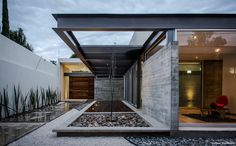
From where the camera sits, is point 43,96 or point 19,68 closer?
point 19,68

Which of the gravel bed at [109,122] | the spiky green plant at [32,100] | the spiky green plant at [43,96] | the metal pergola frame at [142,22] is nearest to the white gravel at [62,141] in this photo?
the gravel bed at [109,122]

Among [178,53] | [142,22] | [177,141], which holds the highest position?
[142,22]

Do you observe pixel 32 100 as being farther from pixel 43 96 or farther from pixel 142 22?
pixel 142 22

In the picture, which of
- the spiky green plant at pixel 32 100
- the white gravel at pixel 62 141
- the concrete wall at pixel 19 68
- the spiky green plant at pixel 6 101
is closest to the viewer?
the white gravel at pixel 62 141

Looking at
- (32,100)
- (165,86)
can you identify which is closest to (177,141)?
(165,86)

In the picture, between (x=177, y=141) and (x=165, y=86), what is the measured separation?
148 centimetres

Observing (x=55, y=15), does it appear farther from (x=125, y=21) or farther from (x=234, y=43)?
(x=234, y=43)

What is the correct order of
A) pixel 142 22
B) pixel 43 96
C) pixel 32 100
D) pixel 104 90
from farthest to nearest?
pixel 104 90, pixel 43 96, pixel 32 100, pixel 142 22

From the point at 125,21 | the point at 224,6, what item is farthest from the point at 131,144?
the point at 224,6

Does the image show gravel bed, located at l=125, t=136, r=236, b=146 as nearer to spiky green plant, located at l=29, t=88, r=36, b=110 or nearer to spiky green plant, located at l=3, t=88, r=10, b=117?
spiky green plant, located at l=3, t=88, r=10, b=117

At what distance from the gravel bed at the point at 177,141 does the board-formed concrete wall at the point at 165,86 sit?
0.45 m

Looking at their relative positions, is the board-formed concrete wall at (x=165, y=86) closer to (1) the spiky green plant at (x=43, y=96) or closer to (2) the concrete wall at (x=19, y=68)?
(2) the concrete wall at (x=19, y=68)

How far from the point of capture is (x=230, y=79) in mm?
8609

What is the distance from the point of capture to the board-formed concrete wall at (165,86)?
19.2 ft
